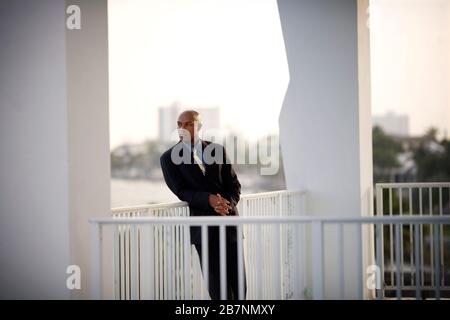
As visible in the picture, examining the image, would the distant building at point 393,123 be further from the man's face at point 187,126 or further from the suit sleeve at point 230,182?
the man's face at point 187,126

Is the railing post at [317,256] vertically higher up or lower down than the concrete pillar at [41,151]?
lower down

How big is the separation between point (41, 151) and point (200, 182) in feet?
4.52

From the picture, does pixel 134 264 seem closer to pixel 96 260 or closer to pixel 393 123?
pixel 96 260

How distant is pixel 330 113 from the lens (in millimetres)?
7504

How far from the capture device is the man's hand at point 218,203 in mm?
5250

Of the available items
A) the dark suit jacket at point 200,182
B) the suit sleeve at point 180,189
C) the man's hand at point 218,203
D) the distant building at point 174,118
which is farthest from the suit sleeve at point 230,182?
the distant building at point 174,118

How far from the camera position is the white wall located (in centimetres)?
432

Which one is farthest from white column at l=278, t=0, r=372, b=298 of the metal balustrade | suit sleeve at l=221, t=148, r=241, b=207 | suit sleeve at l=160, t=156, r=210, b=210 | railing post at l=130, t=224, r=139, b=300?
railing post at l=130, t=224, r=139, b=300

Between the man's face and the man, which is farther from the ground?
the man's face

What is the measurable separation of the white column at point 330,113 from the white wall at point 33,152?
3.57 metres

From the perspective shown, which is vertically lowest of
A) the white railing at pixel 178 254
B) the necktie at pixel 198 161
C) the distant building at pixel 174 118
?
the white railing at pixel 178 254

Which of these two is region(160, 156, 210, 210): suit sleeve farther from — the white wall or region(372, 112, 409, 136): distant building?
region(372, 112, 409, 136): distant building

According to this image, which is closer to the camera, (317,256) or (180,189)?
(317,256)

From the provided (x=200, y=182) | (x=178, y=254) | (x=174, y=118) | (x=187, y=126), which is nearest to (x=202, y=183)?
(x=200, y=182)
